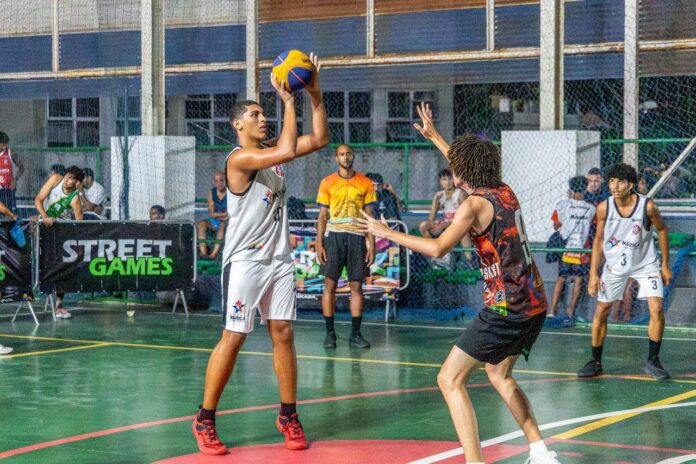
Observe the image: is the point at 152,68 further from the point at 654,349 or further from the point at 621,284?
the point at 654,349

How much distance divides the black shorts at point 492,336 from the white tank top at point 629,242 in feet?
14.8

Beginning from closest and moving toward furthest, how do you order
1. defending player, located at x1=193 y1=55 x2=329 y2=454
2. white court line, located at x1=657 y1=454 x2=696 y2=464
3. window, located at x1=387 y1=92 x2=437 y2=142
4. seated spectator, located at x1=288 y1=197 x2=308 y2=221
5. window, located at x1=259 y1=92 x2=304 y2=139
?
white court line, located at x1=657 y1=454 x2=696 y2=464
defending player, located at x1=193 y1=55 x2=329 y2=454
seated spectator, located at x1=288 y1=197 x2=308 y2=221
window, located at x1=259 y1=92 x2=304 y2=139
window, located at x1=387 y1=92 x2=437 y2=142

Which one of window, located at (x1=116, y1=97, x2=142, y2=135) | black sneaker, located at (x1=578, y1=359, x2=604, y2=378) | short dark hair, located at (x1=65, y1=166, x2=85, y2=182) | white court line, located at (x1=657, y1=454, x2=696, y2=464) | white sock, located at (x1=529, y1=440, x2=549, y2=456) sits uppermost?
window, located at (x1=116, y1=97, x2=142, y2=135)

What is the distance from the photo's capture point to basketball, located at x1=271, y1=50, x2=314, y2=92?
778 cm

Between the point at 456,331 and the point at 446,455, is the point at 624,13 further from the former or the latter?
the point at 446,455

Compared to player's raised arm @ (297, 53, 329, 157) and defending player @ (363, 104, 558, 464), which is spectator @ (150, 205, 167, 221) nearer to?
player's raised arm @ (297, 53, 329, 157)

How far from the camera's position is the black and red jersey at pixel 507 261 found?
6867mm

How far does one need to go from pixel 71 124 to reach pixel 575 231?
526 inches

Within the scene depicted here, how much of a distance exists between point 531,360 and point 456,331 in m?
2.68

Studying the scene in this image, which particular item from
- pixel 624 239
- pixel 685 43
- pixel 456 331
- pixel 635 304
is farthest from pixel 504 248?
pixel 685 43

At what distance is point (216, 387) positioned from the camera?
7.88 m

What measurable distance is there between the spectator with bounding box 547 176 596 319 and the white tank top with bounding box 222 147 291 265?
27.4ft

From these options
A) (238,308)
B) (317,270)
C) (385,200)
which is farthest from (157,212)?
(238,308)

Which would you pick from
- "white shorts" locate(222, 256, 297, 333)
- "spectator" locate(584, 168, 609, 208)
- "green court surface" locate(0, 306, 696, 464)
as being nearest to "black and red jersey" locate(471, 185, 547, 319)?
"green court surface" locate(0, 306, 696, 464)
